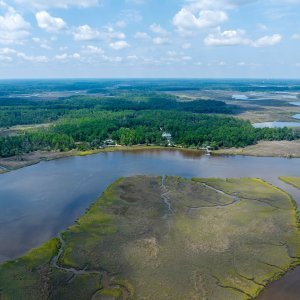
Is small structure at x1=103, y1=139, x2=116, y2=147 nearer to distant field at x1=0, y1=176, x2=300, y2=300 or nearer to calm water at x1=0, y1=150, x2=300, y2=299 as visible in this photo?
calm water at x1=0, y1=150, x2=300, y2=299

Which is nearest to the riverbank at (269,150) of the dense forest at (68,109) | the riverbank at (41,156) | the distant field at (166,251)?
the riverbank at (41,156)

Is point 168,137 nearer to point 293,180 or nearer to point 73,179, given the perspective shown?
point 73,179

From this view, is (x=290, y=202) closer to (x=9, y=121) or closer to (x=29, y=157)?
(x=29, y=157)

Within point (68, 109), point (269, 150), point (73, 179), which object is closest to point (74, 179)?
point (73, 179)

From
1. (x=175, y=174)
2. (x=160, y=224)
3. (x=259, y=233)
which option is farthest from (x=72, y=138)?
(x=259, y=233)

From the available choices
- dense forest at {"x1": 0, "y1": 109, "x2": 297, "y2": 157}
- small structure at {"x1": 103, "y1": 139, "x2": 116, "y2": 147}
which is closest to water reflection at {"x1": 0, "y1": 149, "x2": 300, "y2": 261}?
dense forest at {"x1": 0, "y1": 109, "x2": 297, "y2": 157}
